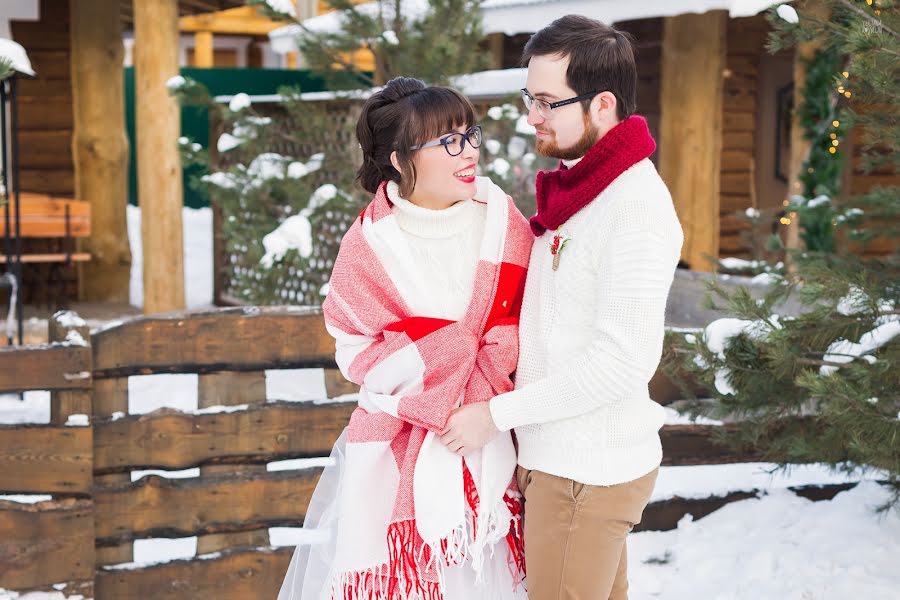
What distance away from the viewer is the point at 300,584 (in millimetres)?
2766

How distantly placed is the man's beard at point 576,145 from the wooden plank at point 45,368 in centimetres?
198

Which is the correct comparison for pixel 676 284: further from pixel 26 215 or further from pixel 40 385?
pixel 40 385

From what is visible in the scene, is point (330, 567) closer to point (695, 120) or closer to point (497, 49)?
point (695, 120)

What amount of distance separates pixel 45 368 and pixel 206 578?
90 centimetres

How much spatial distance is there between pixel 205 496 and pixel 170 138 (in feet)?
15.4

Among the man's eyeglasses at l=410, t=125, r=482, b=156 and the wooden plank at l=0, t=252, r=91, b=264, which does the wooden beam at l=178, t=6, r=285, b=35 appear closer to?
the wooden plank at l=0, t=252, r=91, b=264

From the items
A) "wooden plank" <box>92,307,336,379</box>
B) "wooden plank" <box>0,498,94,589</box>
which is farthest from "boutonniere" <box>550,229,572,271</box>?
"wooden plank" <box>0,498,94,589</box>

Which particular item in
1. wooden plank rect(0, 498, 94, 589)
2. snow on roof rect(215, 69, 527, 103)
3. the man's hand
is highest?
snow on roof rect(215, 69, 527, 103)

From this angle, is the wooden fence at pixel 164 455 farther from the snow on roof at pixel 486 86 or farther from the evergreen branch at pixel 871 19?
the snow on roof at pixel 486 86

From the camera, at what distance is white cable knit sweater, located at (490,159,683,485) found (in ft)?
6.95

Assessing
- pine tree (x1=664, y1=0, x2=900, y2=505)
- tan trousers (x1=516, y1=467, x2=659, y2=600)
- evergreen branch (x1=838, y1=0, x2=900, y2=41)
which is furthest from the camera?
pine tree (x1=664, y1=0, x2=900, y2=505)

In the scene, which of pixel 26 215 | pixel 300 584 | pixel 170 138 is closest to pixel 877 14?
pixel 300 584

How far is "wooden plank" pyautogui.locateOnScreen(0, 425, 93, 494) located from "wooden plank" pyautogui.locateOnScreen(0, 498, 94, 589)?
0.06m

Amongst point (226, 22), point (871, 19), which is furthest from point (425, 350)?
point (226, 22)
